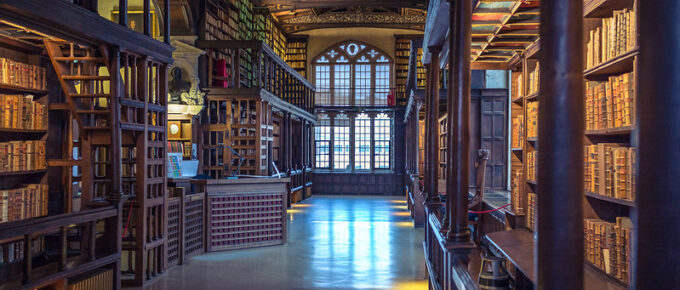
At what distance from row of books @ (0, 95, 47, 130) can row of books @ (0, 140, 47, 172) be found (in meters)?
0.17

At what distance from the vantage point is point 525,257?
3.24 m

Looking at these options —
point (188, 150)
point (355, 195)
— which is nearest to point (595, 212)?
point (188, 150)

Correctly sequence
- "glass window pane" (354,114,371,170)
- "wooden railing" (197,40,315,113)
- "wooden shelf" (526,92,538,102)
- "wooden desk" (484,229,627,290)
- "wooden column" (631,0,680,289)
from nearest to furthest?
"wooden column" (631,0,680,289) < "wooden desk" (484,229,627,290) < "wooden shelf" (526,92,538,102) < "wooden railing" (197,40,315,113) < "glass window pane" (354,114,371,170)

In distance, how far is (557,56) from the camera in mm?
1219

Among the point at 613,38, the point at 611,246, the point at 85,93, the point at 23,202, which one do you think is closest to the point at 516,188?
the point at 611,246

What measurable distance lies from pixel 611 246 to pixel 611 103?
0.72m

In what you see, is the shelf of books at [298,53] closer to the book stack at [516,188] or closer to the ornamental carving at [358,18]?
the ornamental carving at [358,18]

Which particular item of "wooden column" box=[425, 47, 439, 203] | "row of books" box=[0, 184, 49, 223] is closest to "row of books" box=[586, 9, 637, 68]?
"wooden column" box=[425, 47, 439, 203]

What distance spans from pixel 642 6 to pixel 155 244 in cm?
569

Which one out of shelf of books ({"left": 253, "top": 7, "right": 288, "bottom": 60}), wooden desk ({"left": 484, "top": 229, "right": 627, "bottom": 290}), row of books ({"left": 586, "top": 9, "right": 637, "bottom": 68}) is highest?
shelf of books ({"left": 253, "top": 7, "right": 288, "bottom": 60})

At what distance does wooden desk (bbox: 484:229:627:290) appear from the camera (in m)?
2.39

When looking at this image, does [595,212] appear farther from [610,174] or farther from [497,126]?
Answer: [497,126]

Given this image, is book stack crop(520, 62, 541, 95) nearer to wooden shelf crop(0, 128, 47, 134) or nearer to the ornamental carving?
wooden shelf crop(0, 128, 47, 134)

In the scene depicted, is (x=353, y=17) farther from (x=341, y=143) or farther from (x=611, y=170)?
(x=611, y=170)
